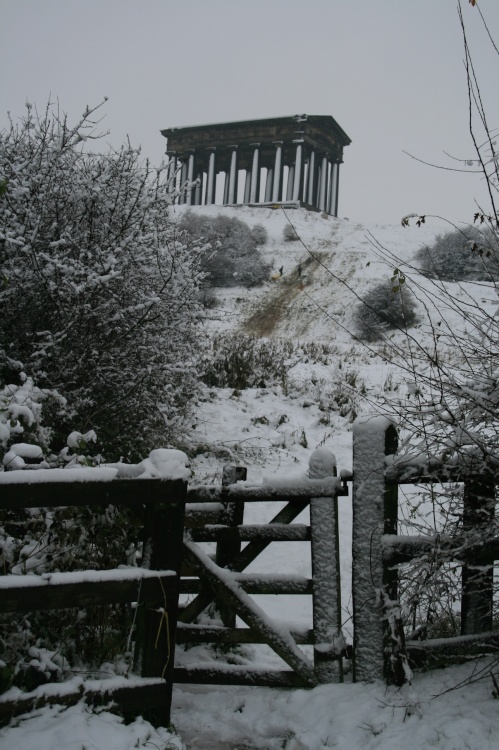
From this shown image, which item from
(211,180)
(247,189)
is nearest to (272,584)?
(211,180)

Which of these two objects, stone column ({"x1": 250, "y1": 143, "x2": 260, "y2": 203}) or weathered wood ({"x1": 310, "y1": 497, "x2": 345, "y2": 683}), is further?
stone column ({"x1": 250, "y1": 143, "x2": 260, "y2": 203})

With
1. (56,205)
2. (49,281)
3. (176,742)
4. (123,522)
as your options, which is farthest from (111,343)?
(176,742)

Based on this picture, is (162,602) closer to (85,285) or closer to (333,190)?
(85,285)

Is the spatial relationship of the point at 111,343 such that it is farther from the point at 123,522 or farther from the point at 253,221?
the point at 253,221

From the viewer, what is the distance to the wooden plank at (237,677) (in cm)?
400

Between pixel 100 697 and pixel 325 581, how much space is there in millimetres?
1489

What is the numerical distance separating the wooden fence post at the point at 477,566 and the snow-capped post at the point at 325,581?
747 millimetres

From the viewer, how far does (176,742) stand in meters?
3.24

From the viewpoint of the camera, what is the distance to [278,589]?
4145mm

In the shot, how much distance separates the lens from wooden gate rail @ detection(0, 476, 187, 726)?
3.01 metres

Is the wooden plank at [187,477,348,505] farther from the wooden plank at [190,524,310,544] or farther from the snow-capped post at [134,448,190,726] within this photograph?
the snow-capped post at [134,448,190,726]

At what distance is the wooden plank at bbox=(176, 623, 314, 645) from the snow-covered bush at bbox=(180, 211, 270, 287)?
30327 millimetres

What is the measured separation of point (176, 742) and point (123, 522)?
120cm

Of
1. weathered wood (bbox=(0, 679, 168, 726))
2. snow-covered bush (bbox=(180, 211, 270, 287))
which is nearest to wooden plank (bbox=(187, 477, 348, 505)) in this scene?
weathered wood (bbox=(0, 679, 168, 726))
